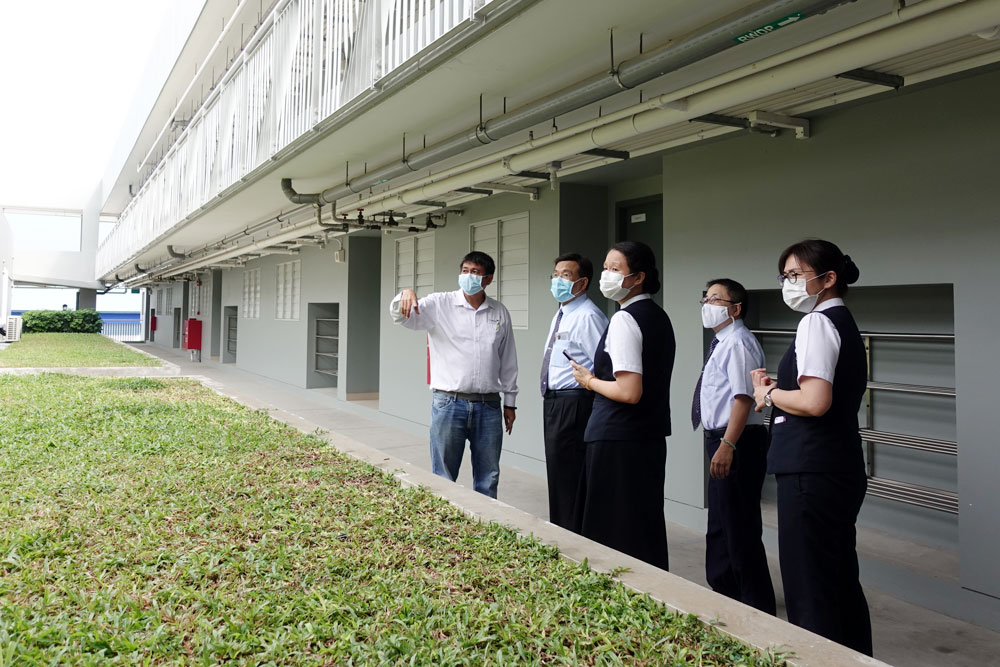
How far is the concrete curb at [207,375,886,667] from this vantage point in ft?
6.70

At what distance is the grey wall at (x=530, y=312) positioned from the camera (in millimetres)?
7363

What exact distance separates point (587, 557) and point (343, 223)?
692 cm

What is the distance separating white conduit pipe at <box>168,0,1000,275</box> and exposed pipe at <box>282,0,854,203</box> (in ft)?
0.99

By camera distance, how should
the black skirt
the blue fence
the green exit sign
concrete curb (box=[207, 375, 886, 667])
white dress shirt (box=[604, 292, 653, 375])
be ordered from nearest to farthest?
1. concrete curb (box=[207, 375, 886, 667])
2. the green exit sign
3. white dress shirt (box=[604, 292, 653, 375])
4. the black skirt
5. the blue fence

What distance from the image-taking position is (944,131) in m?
4.08

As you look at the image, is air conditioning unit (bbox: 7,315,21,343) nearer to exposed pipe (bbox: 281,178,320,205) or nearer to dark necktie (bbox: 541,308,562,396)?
exposed pipe (bbox: 281,178,320,205)

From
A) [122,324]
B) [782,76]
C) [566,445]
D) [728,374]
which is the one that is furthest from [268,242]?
[122,324]

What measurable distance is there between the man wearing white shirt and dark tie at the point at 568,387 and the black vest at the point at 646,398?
459mm

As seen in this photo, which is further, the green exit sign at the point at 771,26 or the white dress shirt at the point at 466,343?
the white dress shirt at the point at 466,343

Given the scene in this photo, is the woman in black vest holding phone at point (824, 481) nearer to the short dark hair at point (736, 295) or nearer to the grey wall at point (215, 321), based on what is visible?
the short dark hair at point (736, 295)

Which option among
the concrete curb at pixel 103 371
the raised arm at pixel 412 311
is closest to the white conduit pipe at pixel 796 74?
the raised arm at pixel 412 311

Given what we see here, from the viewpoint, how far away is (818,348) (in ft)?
9.25

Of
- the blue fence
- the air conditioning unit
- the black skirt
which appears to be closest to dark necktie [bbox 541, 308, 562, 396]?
the black skirt

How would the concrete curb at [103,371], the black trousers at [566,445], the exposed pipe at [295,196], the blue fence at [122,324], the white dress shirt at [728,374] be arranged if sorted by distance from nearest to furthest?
the white dress shirt at [728,374]
the black trousers at [566,445]
the exposed pipe at [295,196]
the concrete curb at [103,371]
the blue fence at [122,324]
